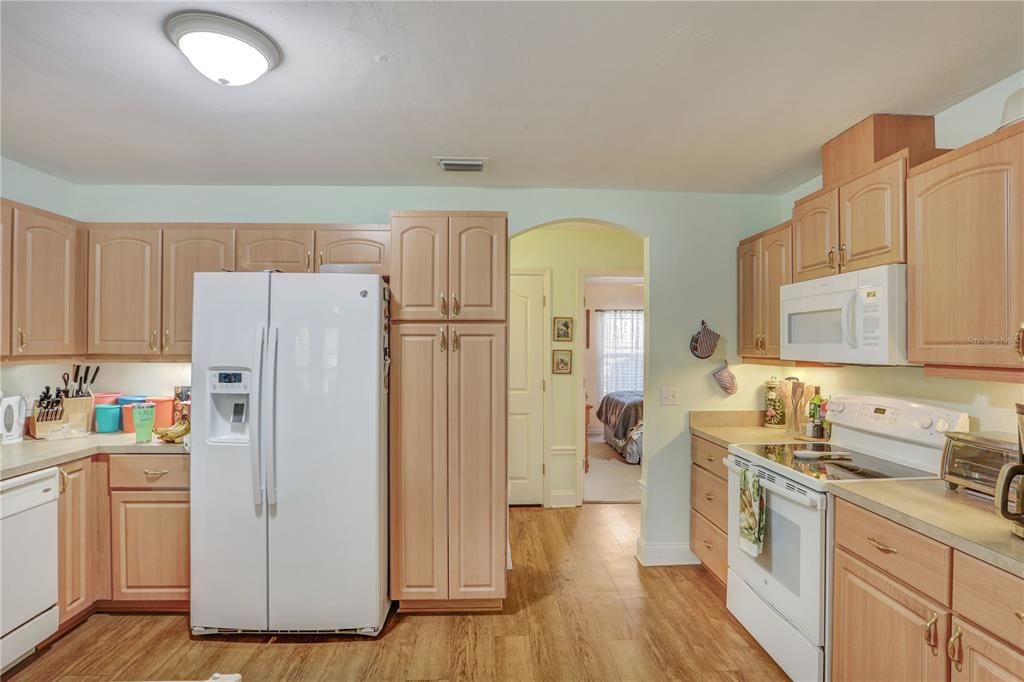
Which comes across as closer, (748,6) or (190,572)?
(748,6)

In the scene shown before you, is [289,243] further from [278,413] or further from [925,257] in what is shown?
[925,257]

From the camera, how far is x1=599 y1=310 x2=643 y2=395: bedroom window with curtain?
8180 mm

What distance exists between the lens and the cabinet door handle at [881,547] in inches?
63.4

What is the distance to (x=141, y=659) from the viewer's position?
7.31 feet

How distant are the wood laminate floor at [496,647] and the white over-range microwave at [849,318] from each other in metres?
1.47

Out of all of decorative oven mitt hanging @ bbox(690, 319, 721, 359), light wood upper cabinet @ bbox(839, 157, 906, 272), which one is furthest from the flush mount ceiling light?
decorative oven mitt hanging @ bbox(690, 319, 721, 359)

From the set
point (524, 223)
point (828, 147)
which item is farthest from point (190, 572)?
point (828, 147)

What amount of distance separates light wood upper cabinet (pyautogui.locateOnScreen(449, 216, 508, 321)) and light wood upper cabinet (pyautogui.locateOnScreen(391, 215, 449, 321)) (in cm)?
5

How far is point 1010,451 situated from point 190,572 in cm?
345

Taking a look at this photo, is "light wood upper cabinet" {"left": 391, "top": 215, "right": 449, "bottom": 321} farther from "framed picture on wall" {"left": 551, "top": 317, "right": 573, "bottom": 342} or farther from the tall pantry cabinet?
"framed picture on wall" {"left": 551, "top": 317, "right": 573, "bottom": 342}

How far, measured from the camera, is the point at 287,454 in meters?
2.34

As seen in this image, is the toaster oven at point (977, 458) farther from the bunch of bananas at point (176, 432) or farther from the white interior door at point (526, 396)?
the bunch of bananas at point (176, 432)

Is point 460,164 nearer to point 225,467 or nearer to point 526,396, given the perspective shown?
point 225,467

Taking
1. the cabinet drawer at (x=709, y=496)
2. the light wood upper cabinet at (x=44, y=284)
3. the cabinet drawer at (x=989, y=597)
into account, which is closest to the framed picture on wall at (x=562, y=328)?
the cabinet drawer at (x=709, y=496)
